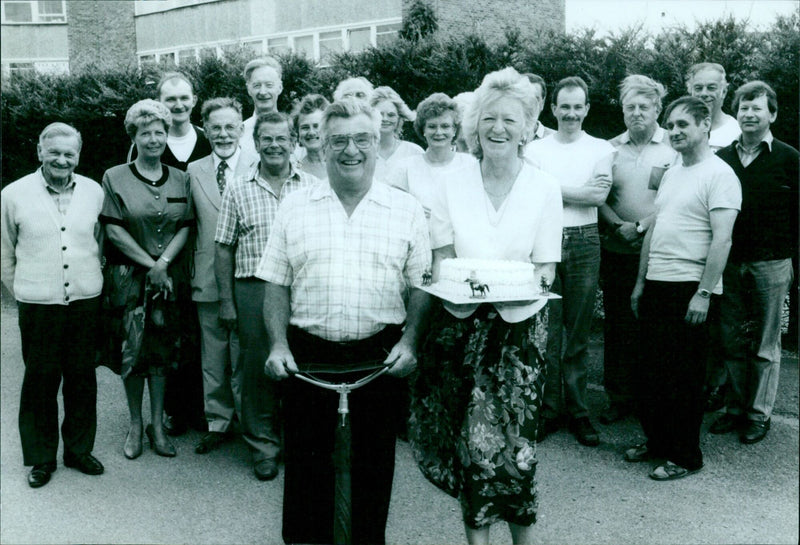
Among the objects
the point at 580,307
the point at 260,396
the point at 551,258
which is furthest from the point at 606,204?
the point at 260,396

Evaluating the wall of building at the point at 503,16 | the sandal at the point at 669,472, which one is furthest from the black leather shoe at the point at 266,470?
the wall of building at the point at 503,16

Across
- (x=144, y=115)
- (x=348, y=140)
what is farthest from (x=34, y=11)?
(x=348, y=140)

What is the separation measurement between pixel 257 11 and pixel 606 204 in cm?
619

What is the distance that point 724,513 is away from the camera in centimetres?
412

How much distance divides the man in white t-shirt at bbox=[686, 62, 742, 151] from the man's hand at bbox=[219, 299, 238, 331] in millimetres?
3455

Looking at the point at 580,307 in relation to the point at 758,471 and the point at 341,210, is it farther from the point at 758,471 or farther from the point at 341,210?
the point at 341,210

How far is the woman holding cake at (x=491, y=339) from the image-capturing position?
128 inches

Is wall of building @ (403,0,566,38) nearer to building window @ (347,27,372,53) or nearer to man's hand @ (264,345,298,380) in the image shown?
building window @ (347,27,372,53)

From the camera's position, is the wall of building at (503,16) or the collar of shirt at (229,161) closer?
the collar of shirt at (229,161)

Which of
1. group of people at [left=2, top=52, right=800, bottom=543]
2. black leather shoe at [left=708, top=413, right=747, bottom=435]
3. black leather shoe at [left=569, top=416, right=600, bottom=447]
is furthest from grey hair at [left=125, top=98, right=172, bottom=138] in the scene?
black leather shoe at [left=708, top=413, right=747, bottom=435]

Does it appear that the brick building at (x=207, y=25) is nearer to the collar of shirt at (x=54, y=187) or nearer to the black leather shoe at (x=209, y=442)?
the collar of shirt at (x=54, y=187)

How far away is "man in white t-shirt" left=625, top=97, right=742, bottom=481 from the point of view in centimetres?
445

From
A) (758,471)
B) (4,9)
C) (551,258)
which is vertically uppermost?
(4,9)

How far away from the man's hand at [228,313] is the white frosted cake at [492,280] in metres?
2.04
